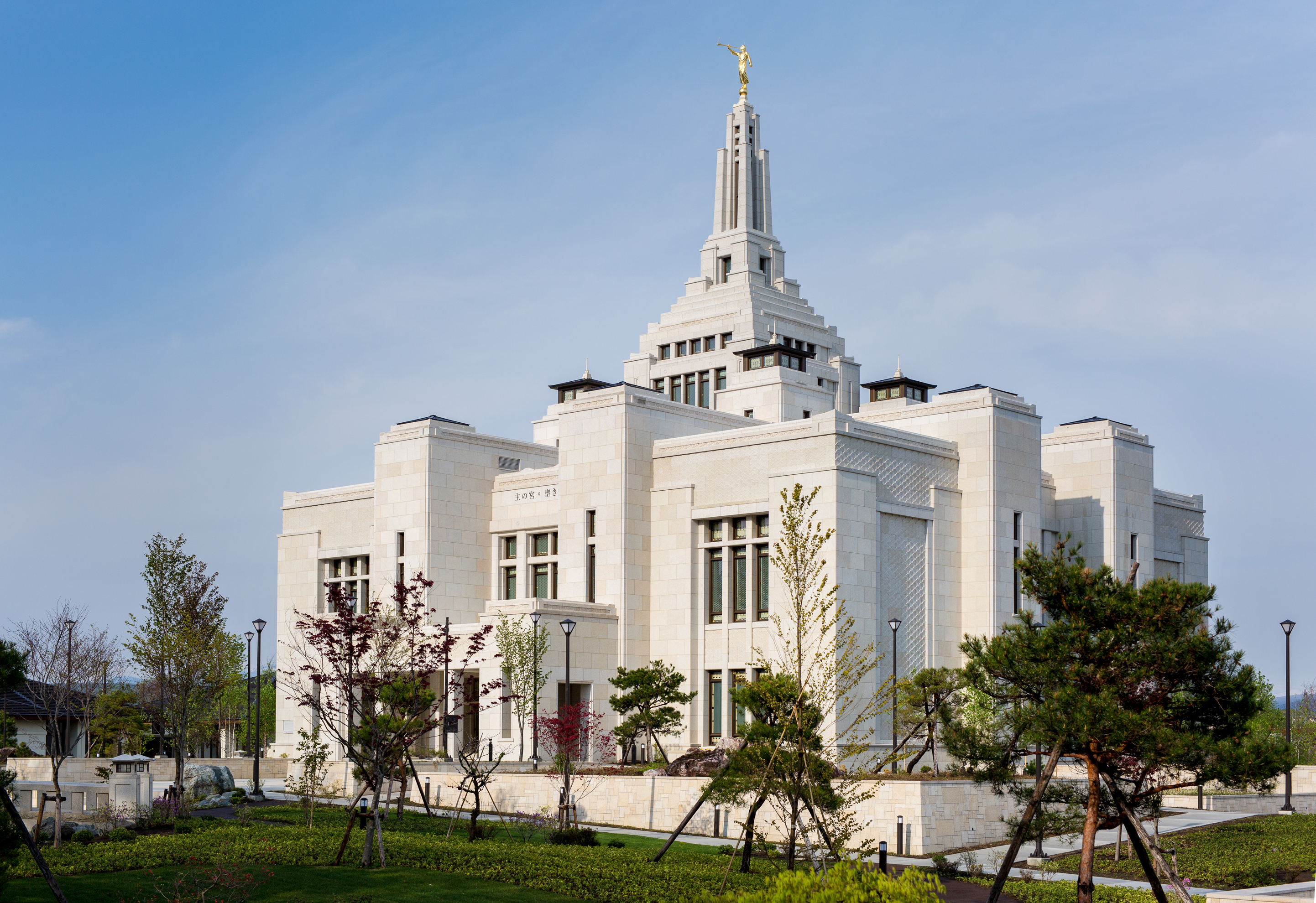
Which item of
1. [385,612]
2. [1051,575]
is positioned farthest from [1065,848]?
[385,612]

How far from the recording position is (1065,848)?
30.8 meters

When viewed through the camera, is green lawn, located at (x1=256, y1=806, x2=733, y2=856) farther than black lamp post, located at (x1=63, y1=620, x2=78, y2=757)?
No

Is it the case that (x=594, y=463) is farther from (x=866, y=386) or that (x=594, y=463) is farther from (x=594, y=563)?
(x=866, y=386)

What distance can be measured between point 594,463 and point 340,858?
29030 mm

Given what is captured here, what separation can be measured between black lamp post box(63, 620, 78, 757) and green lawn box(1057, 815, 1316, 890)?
96.0ft

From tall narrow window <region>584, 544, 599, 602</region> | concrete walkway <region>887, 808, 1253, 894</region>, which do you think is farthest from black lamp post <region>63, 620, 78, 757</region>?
concrete walkway <region>887, 808, 1253, 894</region>

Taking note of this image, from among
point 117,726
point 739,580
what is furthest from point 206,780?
point 117,726

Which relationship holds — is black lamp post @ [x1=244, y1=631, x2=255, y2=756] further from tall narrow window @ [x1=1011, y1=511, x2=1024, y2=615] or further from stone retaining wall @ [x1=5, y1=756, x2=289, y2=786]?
tall narrow window @ [x1=1011, y1=511, x2=1024, y2=615]

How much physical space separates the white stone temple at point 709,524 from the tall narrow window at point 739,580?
0.06 m

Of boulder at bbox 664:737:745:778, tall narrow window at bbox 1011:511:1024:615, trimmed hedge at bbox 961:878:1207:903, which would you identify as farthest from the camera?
tall narrow window at bbox 1011:511:1024:615

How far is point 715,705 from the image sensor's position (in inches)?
1971

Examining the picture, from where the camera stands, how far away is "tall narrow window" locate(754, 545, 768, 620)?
48.9 m

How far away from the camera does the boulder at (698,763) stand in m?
35.3

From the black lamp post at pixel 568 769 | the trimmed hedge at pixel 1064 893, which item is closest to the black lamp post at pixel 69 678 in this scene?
the black lamp post at pixel 568 769
